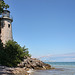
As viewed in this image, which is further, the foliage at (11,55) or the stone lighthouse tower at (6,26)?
the stone lighthouse tower at (6,26)

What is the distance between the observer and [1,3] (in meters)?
21.1

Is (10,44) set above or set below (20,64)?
above

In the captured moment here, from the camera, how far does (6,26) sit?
111 ft

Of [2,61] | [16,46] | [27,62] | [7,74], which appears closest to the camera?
[7,74]

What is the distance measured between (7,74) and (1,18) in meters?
20.0

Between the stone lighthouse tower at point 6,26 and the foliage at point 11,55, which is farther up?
the stone lighthouse tower at point 6,26

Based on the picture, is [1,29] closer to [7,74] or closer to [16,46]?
[16,46]

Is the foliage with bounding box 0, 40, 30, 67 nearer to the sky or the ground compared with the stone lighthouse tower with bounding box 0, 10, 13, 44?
nearer to the ground

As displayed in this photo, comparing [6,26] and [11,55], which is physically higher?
[6,26]

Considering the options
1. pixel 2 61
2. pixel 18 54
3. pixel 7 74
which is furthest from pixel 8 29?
pixel 7 74

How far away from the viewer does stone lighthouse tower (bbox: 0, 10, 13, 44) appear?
3274 cm

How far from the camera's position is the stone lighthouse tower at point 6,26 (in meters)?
32.7

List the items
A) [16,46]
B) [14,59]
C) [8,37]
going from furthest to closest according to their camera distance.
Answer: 1. [8,37]
2. [16,46]
3. [14,59]

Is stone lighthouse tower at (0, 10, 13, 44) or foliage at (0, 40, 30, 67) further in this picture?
stone lighthouse tower at (0, 10, 13, 44)
